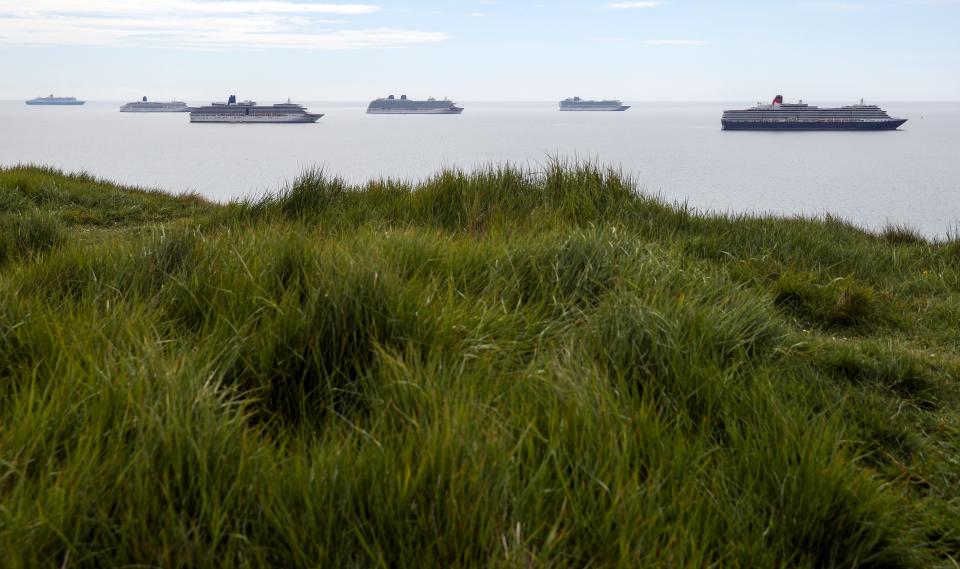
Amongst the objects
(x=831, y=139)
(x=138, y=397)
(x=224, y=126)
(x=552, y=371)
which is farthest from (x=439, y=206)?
(x=224, y=126)

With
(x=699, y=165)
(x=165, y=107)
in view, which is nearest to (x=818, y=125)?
(x=699, y=165)

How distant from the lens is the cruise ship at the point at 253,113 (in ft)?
366

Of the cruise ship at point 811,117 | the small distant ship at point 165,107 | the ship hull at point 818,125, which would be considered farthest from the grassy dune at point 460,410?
the small distant ship at point 165,107

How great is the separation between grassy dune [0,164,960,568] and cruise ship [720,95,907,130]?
308ft

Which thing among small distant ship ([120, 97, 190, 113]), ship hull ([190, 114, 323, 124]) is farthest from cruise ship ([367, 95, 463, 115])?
ship hull ([190, 114, 323, 124])

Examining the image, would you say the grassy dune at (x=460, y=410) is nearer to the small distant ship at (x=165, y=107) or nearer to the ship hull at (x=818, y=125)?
the ship hull at (x=818, y=125)

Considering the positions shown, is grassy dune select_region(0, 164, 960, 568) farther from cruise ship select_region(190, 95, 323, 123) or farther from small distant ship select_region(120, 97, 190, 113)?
small distant ship select_region(120, 97, 190, 113)

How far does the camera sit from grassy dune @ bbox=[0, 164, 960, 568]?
2.14m

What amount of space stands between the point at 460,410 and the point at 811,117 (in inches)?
3985

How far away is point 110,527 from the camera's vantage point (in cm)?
211

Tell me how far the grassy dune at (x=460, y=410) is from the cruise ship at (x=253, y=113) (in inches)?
4420

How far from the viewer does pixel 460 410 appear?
2.53 metres

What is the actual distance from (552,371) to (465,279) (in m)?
1.35

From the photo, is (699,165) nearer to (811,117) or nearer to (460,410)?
(811,117)
